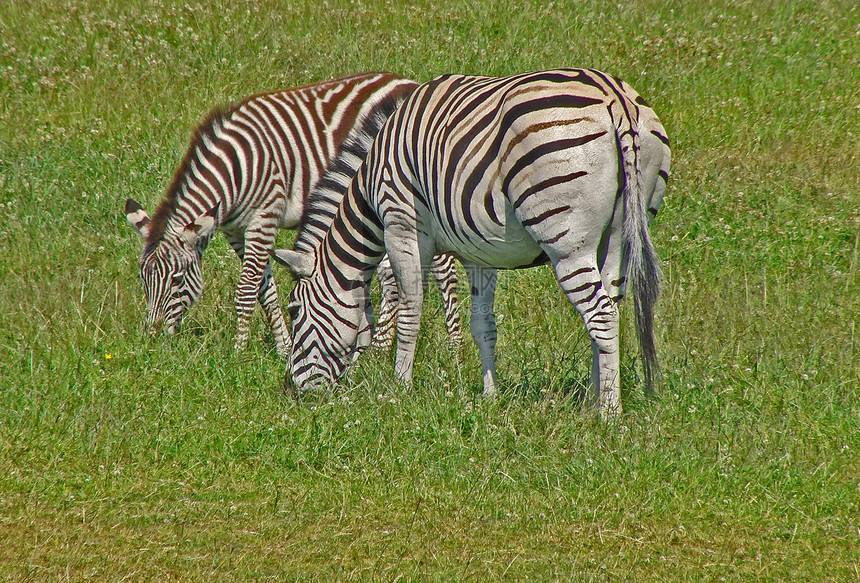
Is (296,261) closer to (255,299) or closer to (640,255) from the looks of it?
(255,299)

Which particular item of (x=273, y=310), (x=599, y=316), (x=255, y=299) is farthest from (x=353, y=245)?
(x=599, y=316)

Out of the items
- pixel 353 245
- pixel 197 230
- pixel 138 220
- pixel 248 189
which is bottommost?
pixel 353 245

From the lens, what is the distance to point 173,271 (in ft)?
24.3

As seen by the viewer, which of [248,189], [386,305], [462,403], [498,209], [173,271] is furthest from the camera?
[248,189]

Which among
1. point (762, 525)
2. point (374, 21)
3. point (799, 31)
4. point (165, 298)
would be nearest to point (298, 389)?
point (165, 298)

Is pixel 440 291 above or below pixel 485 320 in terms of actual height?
above

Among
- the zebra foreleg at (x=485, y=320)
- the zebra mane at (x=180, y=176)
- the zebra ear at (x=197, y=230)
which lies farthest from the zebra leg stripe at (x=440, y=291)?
the zebra mane at (x=180, y=176)

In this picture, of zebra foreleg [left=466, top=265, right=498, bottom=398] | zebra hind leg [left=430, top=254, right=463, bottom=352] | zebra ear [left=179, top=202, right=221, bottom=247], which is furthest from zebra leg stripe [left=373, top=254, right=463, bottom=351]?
zebra ear [left=179, top=202, right=221, bottom=247]

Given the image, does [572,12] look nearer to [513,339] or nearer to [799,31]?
[799,31]

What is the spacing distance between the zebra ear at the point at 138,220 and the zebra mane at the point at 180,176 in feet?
0.25

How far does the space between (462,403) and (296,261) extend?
5.65ft

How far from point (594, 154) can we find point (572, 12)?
9212 millimetres

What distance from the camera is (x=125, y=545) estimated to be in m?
4.68

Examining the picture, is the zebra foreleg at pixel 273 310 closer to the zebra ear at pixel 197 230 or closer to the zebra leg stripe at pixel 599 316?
the zebra ear at pixel 197 230
